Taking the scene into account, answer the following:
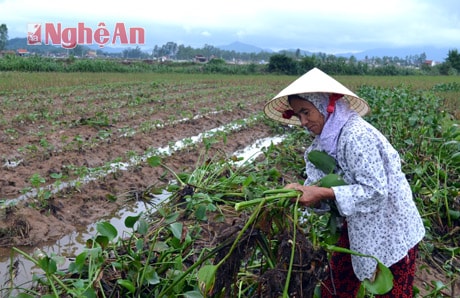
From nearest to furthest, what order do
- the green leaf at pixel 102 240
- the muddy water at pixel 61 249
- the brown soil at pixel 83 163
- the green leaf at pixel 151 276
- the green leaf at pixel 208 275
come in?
the green leaf at pixel 208 275 → the green leaf at pixel 151 276 → the green leaf at pixel 102 240 → the muddy water at pixel 61 249 → the brown soil at pixel 83 163

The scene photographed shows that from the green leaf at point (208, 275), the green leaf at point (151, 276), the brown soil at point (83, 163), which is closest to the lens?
the green leaf at point (208, 275)

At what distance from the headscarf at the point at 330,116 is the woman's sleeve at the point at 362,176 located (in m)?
0.07

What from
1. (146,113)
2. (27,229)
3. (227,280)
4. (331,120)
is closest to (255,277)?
(227,280)

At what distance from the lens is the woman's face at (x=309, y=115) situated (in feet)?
6.18

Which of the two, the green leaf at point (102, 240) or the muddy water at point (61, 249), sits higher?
the green leaf at point (102, 240)

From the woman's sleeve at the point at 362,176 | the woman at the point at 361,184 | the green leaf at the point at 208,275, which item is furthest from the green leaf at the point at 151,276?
the woman's sleeve at the point at 362,176

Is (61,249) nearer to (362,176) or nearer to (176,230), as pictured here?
(176,230)

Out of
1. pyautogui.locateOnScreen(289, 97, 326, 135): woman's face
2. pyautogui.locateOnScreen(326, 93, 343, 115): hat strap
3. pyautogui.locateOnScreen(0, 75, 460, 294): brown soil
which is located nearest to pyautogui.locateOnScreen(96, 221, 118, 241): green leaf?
pyautogui.locateOnScreen(289, 97, 326, 135): woman's face

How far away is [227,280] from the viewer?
1785 mm

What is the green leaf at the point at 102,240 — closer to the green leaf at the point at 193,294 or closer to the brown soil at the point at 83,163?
the green leaf at the point at 193,294

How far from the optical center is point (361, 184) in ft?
5.76

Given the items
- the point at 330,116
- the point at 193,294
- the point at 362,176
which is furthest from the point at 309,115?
the point at 193,294

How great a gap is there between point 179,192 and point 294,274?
167 cm

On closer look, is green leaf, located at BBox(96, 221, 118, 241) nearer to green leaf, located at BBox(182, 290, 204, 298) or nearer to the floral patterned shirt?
green leaf, located at BBox(182, 290, 204, 298)
